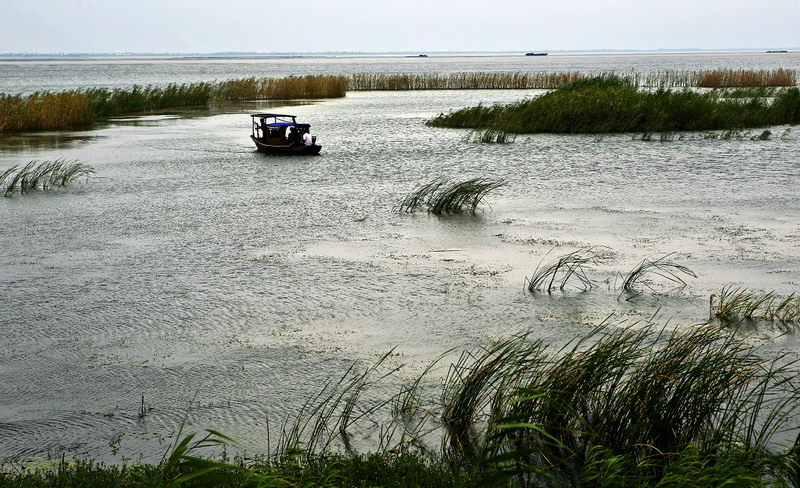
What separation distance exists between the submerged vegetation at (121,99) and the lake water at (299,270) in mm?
11148

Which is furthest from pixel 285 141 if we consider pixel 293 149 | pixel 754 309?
pixel 754 309

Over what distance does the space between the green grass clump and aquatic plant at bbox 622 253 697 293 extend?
17518 mm

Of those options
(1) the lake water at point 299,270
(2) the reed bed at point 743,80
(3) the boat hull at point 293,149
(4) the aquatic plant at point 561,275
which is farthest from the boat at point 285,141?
(2) the reed bed at point 743,80

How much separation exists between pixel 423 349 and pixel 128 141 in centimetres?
2311

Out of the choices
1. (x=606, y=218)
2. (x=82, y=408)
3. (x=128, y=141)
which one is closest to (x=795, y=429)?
(x=82, y=408)

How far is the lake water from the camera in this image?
6.86 metres

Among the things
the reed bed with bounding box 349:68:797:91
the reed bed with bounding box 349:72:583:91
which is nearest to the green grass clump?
the reed bed with bounding box 349:68:797:91

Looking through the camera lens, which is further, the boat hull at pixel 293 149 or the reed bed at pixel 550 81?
the reed bed at pixel 550 81

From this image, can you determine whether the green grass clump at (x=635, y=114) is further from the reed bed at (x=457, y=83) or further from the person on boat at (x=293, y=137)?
the reed bed at (x=457, y=83)

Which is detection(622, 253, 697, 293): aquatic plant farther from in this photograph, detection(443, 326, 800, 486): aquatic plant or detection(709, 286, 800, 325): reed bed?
detection(443, 326, 800, 486): aquatic plant

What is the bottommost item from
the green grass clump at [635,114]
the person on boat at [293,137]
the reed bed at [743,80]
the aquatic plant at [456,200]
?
the aquatic plant at [456,200]

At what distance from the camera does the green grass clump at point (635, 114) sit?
27.5m

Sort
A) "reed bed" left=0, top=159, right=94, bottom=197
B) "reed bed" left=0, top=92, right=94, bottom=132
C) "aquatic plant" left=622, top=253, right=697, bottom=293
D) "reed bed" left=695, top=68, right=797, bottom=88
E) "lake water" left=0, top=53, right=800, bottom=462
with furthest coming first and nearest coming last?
"reed bed" left=695, top=68, right=797, bottom=88 → "reed bed" left=0, top=92, right=94, bottom=132 → "reed bed" left=0, top=159, right=94, bottom=197 → "aquatic plant" left=622, top=253, right=697, bottom=293 → "lake water" left=0, top=53, right=800, bottom=462

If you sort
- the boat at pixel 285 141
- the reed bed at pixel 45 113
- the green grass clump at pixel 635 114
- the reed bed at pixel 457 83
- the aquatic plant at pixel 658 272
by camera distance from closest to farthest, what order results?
1. the aquatic plant at pixel 658 272
2. the boat at pixel 285 141
3. the green grass clump at pixel 635 114
4. the reed bed at pixel 45 113
5. the reed bed at pixel 457 83
